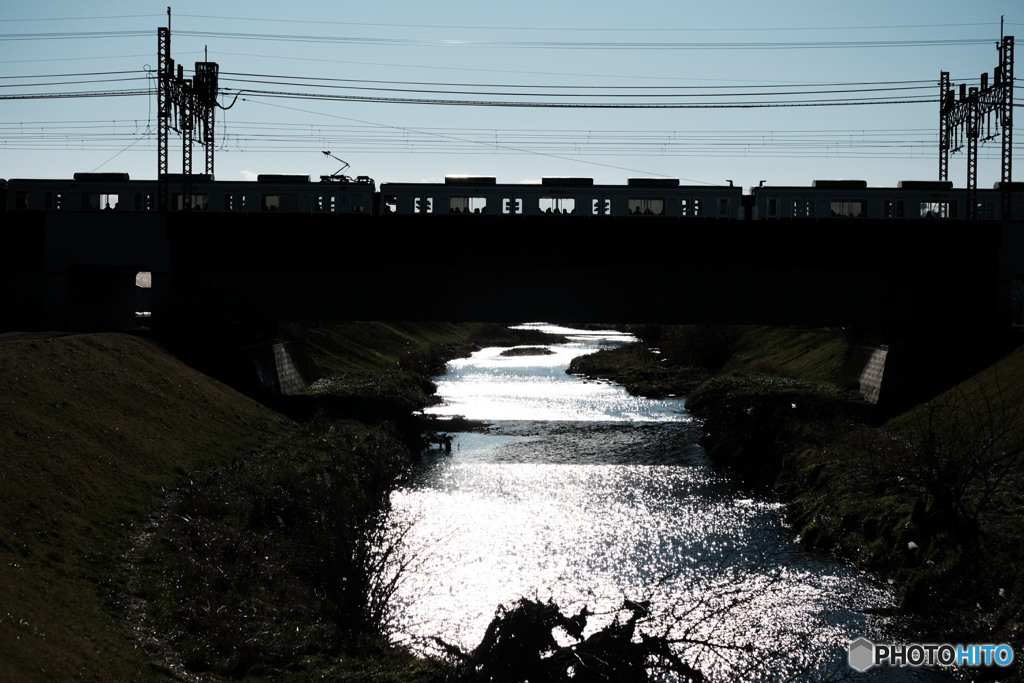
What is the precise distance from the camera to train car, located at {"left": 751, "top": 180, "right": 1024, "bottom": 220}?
5756cm

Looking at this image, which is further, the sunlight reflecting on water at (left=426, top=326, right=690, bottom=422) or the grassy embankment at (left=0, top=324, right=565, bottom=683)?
the sunlight reflecting on water at (left=426, top=326, right=690, bottom=422)

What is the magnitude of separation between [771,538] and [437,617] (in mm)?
12446

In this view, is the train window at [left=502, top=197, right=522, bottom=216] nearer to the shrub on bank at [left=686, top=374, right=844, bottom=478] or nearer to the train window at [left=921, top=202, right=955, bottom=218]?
the shrub on bank at [left=686, top=374, right=844, bottom=478]

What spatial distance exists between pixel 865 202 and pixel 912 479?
124 feet

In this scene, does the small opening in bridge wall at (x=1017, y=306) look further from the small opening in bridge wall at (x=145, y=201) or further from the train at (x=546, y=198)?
the small opening in bridge wall at (x=145, y=201)

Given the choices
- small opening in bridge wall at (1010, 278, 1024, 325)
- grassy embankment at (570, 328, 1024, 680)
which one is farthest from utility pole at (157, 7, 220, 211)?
small opening in bridge wall at (1010, 278, 1024, 325)

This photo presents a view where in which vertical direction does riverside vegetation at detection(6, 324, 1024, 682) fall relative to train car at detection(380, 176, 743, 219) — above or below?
below

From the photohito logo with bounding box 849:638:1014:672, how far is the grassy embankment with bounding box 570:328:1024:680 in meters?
0.32

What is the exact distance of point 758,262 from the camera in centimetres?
5169

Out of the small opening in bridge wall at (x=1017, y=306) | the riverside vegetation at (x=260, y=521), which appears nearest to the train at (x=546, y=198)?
the riverside vegetation at (x=260, y=521)

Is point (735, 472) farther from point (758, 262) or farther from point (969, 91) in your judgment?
point (969, 91)

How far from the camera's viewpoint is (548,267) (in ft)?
173

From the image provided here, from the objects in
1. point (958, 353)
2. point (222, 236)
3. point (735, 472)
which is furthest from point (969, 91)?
point (222, 236)

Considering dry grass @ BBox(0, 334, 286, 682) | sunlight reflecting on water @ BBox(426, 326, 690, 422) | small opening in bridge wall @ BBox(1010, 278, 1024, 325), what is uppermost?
small opening in bridge wall @ BBox(1010, 278, 1024, 325)
